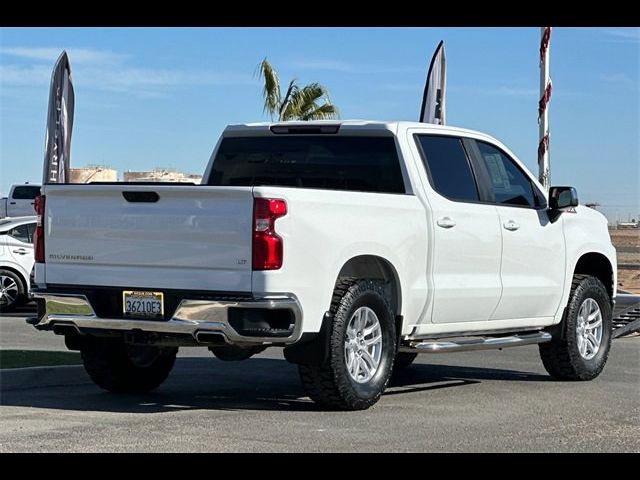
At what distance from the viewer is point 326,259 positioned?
30.1 feet

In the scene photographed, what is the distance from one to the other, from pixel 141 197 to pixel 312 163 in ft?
6.56

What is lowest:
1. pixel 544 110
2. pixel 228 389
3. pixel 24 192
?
pixel 228 389

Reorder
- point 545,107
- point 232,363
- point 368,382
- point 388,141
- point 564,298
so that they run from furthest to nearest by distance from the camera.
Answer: point 545,107, point 232,363, point 564,298, point 388,141, point 368,382

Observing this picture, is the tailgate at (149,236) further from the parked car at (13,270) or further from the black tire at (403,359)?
the parked car at (13,270)

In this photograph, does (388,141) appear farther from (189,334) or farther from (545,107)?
(545,107)

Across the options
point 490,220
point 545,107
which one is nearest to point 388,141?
point 490,220

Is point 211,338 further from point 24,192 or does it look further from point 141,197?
point 24,192

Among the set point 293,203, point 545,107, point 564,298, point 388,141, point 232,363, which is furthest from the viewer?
point 545,107

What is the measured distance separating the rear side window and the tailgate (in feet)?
6.18

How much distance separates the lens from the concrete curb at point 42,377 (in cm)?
1083

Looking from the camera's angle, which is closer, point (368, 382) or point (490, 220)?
point (368, 382)

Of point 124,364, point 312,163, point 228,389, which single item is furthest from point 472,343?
point 124,364

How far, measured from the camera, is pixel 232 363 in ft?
43.4

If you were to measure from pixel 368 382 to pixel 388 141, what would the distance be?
211cm
